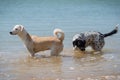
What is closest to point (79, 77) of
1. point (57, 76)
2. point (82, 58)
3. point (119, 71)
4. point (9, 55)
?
point (57, 76)

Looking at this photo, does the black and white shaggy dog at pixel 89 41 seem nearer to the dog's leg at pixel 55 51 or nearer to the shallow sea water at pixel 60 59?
the shallow sea water at pixel 60 59

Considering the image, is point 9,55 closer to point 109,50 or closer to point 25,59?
point 25,59

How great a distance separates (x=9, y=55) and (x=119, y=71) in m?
2.52

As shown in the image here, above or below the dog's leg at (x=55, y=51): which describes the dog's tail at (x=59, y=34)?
above

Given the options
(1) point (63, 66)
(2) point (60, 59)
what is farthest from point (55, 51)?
(1) point (63, 66)

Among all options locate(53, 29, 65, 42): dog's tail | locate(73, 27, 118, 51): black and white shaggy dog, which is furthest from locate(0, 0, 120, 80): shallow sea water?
locate(53, 29, 65, 42): dog's tail

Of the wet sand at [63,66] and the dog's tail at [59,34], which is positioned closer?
the wet sand at [63,66]

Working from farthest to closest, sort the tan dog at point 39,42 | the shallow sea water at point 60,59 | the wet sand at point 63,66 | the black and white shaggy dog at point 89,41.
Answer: the black and white shaggy dog at point 89,41
the tan dog at point 39,42
the shallow sea water at point 60,59
the wet sand at point 63,66

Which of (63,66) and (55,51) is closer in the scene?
(63,66)

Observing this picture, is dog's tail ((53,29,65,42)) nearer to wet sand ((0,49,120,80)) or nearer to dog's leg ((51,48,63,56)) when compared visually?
dog's leg ((51,48,63,56))

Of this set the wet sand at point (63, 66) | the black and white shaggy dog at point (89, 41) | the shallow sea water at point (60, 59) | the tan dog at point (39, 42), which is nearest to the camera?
the wet sand at point (63, 66)

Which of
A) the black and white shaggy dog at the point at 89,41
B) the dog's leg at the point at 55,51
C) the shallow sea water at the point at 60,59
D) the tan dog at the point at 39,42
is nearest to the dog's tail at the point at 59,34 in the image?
the tan dog at the point at 39,42

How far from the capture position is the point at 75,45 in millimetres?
9484

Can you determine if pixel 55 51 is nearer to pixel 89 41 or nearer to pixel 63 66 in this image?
pixel 63 66
